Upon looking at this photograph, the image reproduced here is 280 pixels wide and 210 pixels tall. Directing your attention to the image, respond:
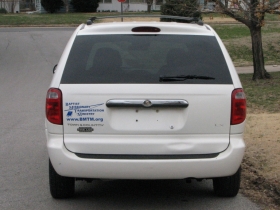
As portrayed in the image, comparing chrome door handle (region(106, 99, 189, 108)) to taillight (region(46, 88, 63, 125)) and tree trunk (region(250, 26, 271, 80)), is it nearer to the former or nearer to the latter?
taillight (region(46, 88, 63, 125))

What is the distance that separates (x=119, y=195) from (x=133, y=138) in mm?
1270

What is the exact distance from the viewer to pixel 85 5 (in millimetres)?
51875

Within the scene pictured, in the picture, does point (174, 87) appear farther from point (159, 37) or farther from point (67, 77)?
point (67, 77)

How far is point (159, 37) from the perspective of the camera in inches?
211

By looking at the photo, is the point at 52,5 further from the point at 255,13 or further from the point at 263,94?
the point at 263,94

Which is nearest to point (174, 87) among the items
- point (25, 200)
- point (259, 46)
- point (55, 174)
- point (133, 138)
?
point (133, 138)

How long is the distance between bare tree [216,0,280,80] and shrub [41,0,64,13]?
3862 cm

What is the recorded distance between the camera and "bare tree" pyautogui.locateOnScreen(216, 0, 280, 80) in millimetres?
12664

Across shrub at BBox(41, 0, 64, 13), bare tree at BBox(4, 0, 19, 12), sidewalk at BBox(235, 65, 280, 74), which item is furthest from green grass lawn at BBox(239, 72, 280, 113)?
bare tree at BBox(4, 0, 19, 12)

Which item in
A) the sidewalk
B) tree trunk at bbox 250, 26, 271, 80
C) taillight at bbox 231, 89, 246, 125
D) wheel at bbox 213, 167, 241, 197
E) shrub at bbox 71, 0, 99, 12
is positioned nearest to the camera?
taillight at bbox 231, 89, 246, 125

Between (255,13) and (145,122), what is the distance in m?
8.95

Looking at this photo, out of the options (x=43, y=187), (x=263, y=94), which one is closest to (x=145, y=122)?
(x=43, y=187)

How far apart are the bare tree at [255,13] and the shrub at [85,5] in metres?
38.0

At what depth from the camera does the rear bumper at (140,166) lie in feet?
16.1
